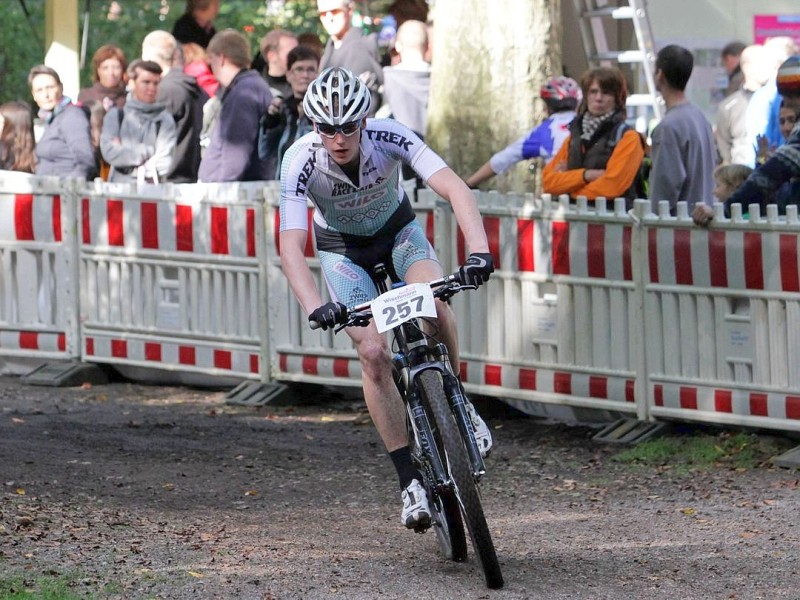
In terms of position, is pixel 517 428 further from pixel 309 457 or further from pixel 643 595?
pixel 643 595

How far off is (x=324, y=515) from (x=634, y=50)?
9.47 metres

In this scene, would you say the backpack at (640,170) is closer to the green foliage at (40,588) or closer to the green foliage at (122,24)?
the green foliage at (40,588)

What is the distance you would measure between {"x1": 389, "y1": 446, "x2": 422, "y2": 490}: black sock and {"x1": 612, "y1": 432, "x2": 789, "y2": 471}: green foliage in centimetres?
257

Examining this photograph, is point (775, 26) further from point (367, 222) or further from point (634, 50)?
point (367, 222)

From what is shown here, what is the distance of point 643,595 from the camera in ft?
22.2

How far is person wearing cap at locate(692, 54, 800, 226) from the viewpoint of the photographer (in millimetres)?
9469

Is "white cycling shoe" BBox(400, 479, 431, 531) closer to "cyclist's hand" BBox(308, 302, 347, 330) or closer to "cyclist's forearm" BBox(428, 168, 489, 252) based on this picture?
"cyclist's hand" BBox(308, 302, 347, 330)

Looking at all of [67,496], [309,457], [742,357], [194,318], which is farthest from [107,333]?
[742,357]

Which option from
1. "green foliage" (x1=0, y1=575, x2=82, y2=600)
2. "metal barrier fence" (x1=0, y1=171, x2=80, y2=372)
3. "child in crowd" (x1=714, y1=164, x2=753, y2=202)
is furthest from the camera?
"metal barrier fence" (x1=0, y1=171, x2=80, y2=372)

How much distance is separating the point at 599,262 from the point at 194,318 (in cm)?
341

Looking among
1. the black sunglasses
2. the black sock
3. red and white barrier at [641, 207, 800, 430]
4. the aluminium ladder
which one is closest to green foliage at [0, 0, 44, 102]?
the aluminium ladder

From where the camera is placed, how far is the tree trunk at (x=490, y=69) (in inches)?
505

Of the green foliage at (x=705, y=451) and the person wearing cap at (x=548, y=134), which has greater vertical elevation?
the person wearing cap at (x=548, y=134)

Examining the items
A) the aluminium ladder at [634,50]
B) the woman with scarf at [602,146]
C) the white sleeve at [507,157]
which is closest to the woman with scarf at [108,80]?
the aluminium ladder at [634,50]
